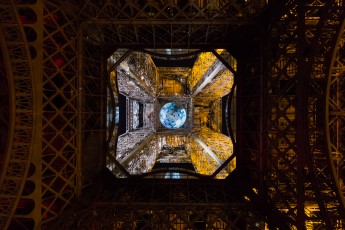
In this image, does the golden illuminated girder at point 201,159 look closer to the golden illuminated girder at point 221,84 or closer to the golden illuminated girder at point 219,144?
the golden illuminated girder at point 219,144

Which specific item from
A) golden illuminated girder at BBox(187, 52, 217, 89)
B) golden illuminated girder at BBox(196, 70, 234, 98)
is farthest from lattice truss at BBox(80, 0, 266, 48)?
golden illuminated girder at BBox(196, 70, 234, 98)

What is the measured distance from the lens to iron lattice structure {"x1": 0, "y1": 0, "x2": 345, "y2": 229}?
23.6 feet

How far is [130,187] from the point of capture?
1142 centimetres

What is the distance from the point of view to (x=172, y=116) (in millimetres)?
27531

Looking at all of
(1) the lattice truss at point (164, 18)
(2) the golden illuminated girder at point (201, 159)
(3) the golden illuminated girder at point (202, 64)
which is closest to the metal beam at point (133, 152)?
(2) the golden illuminated girder at point (201, 159)

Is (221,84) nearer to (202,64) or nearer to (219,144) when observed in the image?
(202,64)

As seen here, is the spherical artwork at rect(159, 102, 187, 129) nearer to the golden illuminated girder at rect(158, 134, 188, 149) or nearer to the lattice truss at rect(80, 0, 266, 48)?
the golden illuminated girder at rect(158, 134, 188, 149)

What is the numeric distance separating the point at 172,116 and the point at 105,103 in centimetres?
1582

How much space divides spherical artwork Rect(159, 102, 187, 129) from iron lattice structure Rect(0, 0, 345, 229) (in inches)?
600

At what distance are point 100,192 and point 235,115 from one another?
687cm

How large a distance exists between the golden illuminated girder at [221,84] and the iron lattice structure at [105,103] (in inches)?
217

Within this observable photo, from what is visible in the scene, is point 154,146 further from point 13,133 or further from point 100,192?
point 13,133

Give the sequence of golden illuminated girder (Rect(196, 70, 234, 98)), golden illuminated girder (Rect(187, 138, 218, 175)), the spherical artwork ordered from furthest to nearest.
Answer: the spherical artwork → golden illuminated girder (Rect(187, 138, 218, 175)) → golden illuminated girder (Rect(196, 70, 234, 98))

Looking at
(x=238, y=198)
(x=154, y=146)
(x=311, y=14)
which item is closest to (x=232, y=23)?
(x=311, y=14)
